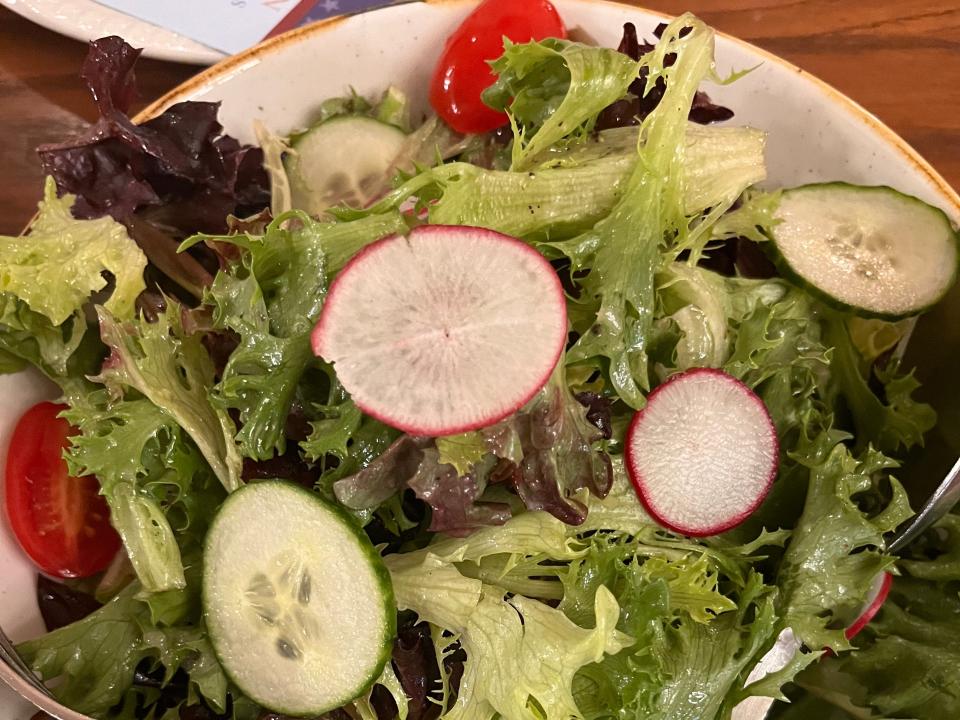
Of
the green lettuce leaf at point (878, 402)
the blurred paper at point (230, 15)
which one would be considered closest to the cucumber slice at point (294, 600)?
the green lettuce leaf at point (878, 402)

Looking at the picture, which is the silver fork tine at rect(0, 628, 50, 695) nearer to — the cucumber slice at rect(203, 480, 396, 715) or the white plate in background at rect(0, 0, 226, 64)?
the cucumber slice at rect(203, 480, 396, 715)

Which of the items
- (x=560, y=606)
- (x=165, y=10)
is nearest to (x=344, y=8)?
(x=165, y=10)

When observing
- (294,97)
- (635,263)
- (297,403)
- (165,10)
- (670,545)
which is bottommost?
(670,545)

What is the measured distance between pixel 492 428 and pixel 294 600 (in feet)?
1.17

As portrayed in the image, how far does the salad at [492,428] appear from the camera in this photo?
97 cm

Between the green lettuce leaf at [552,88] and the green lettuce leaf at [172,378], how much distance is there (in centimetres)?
57

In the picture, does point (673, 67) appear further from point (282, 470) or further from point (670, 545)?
point (282, 470)

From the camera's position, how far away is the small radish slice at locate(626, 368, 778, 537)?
1099 millimetres

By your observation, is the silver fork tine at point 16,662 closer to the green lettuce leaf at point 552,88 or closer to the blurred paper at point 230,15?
the green lettuce leaf at point 552,88

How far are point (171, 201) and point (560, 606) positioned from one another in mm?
950

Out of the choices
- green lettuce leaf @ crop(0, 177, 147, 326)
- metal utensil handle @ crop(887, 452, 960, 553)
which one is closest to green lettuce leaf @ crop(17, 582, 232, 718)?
green lettuce leaf @ crop(0, 177, 147, 326)

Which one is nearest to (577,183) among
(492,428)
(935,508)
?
(492,428)

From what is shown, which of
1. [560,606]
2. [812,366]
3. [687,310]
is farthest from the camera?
[812,366]

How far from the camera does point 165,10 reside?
67.5 inches
